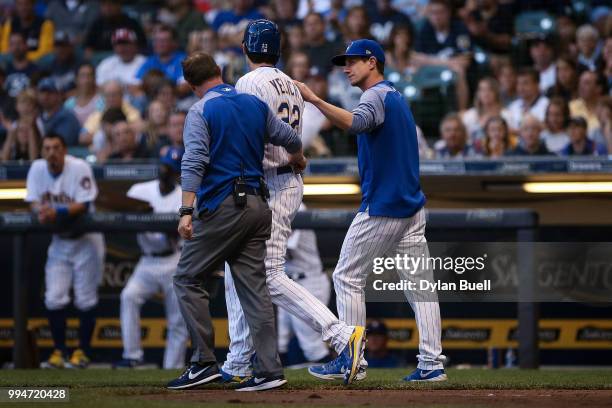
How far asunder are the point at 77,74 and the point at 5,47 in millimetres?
A: 1183

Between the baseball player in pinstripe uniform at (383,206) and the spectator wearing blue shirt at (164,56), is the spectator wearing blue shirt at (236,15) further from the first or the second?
the baseball player in pinstripe uniform at (383,206)

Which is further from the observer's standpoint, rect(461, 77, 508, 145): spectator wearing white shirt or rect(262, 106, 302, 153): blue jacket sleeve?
rect(461, 77, 508, 145): spectator wearing white shirt

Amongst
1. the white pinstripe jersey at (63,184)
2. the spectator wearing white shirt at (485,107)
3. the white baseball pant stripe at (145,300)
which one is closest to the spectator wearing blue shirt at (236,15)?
the spectator wearing white shirt at (485,107)

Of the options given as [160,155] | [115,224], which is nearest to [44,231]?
[115,224]

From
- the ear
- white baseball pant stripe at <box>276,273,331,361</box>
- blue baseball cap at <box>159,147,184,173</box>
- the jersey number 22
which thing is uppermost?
the ear

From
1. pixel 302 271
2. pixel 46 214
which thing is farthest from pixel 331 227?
pixel 46 214

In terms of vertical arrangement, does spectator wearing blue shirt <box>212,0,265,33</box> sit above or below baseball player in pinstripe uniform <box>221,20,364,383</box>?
above

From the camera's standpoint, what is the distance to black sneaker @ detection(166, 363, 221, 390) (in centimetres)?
523

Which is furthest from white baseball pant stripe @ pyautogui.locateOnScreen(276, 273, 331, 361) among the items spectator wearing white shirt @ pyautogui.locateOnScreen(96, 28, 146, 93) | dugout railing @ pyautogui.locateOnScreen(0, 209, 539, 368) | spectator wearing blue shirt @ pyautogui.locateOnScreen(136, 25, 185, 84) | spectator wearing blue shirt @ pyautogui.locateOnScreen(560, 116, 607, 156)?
spectator wearing white shirt @ pyautogui.locateOnScreen(96, 28, 146, 93)

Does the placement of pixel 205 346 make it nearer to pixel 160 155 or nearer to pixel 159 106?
pixel 160 155

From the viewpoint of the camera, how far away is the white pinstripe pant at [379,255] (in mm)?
5539

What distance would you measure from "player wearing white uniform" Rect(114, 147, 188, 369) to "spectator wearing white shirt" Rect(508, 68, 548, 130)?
3.22 metres

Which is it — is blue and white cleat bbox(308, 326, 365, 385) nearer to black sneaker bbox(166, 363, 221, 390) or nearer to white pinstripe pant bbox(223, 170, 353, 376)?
white pinstripe pant bbox(223, 170, 353, 376)

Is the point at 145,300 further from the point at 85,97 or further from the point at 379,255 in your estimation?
the point at 379,255
